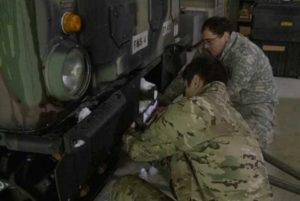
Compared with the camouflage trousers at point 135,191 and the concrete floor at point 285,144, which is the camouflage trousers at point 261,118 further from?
the camouflage trousers at point 135,191

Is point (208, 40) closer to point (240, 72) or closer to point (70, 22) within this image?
point (240, 72)

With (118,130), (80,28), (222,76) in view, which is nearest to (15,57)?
(80,28)

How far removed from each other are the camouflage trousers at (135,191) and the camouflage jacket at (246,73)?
110cm

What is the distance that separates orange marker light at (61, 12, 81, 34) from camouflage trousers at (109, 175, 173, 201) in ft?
3.28

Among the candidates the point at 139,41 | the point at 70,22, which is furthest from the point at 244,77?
the point at 70,22

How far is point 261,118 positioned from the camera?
123 inches

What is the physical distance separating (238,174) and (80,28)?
1003 mm

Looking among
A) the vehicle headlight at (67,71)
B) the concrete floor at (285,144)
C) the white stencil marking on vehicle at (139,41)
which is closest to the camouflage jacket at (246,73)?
the concrete floor at (285,144)

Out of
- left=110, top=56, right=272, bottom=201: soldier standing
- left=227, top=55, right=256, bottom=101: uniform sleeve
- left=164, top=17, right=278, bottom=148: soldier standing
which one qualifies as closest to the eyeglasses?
left=164, top=17, right=278, bottom=148: soldier standing

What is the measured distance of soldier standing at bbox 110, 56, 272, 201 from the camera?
1.84 m

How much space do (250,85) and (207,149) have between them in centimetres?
142

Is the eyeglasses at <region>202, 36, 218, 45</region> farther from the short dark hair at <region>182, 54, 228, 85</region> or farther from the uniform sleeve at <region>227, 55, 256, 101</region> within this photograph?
the short dark hair at <region>182, 54, 228, 85</region>

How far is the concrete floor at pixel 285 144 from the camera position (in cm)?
291

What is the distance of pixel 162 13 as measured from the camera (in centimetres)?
293
